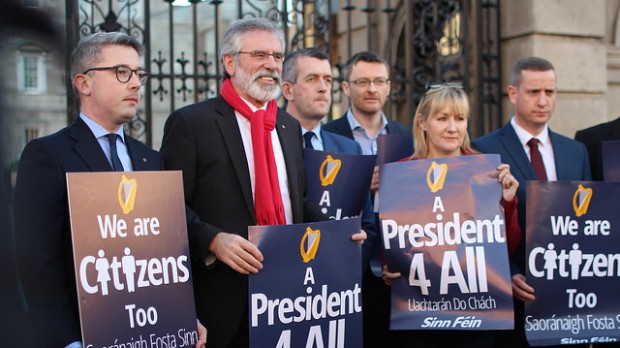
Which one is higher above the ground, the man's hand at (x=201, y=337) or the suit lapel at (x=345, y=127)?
the suit lapel at (x=345, y=127)

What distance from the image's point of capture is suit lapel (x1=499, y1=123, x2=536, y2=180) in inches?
179

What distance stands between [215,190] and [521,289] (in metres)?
1.84

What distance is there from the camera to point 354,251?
360cm

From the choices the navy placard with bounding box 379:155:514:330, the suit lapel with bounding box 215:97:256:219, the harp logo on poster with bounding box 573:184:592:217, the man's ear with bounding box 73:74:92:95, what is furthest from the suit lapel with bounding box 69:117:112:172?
the harp logo on poster with bounding box 573:184:592:217

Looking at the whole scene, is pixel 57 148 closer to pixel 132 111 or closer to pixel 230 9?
pixel 132 111

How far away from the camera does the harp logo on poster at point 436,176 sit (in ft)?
13.3

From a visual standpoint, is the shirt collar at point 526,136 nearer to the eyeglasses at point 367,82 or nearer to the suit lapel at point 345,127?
the eyeglasses at point 367,82

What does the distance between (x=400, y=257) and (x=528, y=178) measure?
3.34ft

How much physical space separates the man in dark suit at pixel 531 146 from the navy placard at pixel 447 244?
516 mm

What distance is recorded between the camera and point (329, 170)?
423 cm

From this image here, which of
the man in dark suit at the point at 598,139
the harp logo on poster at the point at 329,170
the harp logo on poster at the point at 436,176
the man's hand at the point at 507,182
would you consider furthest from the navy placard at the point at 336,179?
the man in dark suit at the point at 598,139

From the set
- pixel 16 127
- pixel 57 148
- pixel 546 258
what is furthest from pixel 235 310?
pixel 16 127

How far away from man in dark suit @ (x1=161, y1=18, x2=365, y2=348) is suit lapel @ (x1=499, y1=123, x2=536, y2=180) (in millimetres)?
1405

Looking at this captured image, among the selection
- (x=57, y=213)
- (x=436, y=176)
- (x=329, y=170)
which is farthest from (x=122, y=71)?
(x=436, y=176)
